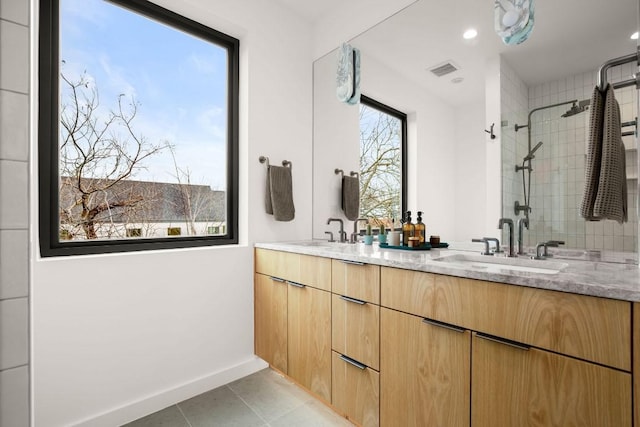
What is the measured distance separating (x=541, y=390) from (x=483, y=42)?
5.13ft

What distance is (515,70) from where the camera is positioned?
1.53m

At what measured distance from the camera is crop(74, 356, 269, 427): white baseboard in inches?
64.4

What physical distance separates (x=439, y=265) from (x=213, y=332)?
151 cm

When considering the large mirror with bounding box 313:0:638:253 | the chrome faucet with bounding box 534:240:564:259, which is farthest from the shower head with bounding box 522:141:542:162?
the chrome faucet with bounding box 534:240:564:259

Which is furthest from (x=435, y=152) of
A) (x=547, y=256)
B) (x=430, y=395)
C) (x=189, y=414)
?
(x=189, y=414)

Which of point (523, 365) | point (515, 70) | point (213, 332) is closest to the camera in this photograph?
point (523, 365)

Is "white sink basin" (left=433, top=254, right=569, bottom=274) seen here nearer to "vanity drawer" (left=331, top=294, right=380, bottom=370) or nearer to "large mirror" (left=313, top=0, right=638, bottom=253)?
"large mirror" (left=313, top=0, right=638, bottom=253)

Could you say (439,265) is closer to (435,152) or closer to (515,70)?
(435,152)

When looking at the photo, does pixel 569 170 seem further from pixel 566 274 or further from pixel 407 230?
pixel 407 230

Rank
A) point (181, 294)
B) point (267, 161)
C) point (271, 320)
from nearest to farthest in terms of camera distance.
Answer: point (181, 294) → point (271, 320) → point (267, 161)

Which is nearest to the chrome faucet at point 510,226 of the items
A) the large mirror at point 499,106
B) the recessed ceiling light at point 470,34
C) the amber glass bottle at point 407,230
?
the large mirror at point 499,106

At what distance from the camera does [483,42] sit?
164cm

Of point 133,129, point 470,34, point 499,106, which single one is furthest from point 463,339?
point 133,129

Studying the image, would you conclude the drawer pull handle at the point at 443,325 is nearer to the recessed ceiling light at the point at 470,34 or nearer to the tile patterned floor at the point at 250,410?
the tile patterned floor at the point at 250,410
